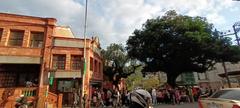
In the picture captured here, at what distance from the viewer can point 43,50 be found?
2298cm

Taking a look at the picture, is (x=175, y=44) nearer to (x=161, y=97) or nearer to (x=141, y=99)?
(x=161, y=97)

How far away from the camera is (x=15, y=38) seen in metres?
23.2

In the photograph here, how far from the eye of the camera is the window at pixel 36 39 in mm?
23547

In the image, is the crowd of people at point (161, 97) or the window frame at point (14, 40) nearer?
the window frame at point (14, 40)

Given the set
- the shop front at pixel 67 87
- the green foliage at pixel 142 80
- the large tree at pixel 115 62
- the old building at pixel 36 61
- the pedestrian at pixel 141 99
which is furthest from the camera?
the green foliage at pixel 142 80

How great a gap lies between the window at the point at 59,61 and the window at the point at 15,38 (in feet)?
12.1

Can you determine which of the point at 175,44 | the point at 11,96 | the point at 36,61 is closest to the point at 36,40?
the point at 36,61

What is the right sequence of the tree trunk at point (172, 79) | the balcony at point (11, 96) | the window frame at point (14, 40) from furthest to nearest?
the tree trunk at point (172, 79) → the window frame at point (14, 40) → the balcony at point (11, 96)

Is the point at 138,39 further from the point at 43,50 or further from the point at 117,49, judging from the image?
the point at 43,50

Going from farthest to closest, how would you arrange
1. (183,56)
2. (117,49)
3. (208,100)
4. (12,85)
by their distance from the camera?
(117,49), (183,56), (12,85), (208,100)

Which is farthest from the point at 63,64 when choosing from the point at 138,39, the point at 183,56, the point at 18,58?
the point at 183,56

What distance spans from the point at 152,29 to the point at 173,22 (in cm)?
288

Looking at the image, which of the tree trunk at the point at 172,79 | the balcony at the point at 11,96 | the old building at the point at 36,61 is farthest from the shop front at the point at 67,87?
the tree trunk at the point at 172,79

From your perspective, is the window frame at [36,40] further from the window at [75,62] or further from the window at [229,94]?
the window at [229,94]
